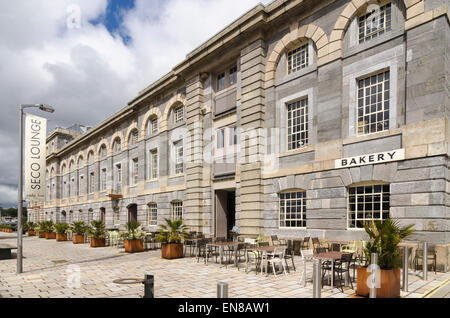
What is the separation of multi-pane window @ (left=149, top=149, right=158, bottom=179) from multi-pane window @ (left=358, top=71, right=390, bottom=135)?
1651 centimetres

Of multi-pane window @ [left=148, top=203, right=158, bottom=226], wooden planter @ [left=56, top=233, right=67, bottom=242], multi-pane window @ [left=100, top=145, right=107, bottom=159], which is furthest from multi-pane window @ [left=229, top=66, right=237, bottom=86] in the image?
multi-pane window @ [left=100, top=145, right=107, bottom=159]

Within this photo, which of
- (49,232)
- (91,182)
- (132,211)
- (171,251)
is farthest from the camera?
(91,182)

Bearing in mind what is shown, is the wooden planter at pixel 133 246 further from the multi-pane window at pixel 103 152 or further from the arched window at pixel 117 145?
the multi-pane window at pixel 103 152

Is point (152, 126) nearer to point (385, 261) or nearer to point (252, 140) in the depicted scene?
point (252, 140)

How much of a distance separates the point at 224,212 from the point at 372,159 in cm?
963

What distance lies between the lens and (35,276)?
10.2 meters

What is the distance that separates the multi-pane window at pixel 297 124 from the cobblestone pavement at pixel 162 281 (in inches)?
212

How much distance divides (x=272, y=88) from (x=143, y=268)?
1024 cm

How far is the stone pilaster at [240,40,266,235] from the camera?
1559cm

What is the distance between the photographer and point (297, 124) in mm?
15008

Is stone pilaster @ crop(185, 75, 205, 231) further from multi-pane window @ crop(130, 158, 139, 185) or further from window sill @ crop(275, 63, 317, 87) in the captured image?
multi-pane window @ crop(130, 158, 139, 185)

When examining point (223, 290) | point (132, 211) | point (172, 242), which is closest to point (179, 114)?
point (132, 211)
